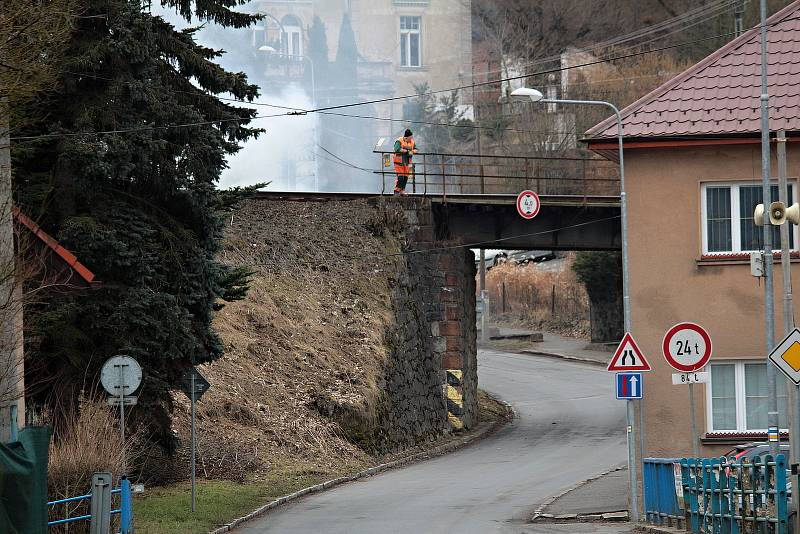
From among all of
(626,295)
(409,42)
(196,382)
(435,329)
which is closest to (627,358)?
(626,295)

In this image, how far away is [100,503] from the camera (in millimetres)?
16484

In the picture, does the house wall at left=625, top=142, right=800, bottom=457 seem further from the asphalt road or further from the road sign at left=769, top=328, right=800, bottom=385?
the road sign at left=769, top=328, right=800, bottom=385

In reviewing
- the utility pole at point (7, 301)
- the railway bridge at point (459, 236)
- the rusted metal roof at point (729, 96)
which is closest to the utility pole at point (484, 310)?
the railway bridge at point (459, 236)

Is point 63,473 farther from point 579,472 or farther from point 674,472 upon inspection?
point 579,472

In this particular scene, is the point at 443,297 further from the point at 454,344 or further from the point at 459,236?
the point at 459,236

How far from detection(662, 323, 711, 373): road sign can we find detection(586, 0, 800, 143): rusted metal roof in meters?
6.17

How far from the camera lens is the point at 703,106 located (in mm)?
23609

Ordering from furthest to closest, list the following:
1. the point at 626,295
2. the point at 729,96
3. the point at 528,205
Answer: the point at 528,205 < the point at 729,96 < the point at 626,295

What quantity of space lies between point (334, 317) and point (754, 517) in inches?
811

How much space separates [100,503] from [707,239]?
12.2m

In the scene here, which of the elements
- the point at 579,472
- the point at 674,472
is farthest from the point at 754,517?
the point at 579,472

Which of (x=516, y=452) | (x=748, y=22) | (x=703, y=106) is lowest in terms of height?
(x=516, y=452)

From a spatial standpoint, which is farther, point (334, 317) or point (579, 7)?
point (579, 7)

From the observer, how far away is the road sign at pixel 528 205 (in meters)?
38.2
